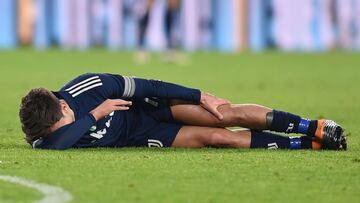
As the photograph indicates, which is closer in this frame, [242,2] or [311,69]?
[311,69]

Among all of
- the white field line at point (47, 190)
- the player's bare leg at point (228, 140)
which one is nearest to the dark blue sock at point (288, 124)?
the player's bare leg at point (228, 140)

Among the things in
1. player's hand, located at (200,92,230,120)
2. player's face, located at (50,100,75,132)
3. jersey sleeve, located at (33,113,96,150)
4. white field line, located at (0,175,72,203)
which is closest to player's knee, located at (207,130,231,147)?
player's hand, located at (200,92,230,120)

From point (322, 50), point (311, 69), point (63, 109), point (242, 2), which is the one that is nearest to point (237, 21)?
point (242, 2)

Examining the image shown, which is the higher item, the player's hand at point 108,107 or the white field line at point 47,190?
the player's hand at point 108,107

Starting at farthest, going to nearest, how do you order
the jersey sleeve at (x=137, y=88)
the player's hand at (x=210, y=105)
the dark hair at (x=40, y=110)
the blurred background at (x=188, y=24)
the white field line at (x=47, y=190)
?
the blurred background at (x=188, y=24), the player's hand at (x=210, y=105), the jersey sleeve at (x=137, y=88), the dark hair at (x=40, y=110), the white field line at (x=47, y=190)

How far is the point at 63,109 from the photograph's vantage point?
7414 mm

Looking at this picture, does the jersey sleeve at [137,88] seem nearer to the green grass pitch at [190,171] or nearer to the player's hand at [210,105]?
the player's hand at [210,105]

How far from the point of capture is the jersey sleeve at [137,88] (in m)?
7.60

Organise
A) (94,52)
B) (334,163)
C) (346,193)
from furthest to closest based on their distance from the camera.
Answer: (94,52)
(334,163)
(346,193)

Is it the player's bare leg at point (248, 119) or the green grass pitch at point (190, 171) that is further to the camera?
the player's bare leg at point (248, 119)

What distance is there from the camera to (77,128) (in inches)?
291

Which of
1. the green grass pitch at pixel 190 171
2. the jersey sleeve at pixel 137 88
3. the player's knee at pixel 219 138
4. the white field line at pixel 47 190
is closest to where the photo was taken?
the white field line at pixel 47 190

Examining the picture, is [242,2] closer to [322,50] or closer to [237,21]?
[237,21]

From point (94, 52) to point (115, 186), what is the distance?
22.7 meters
